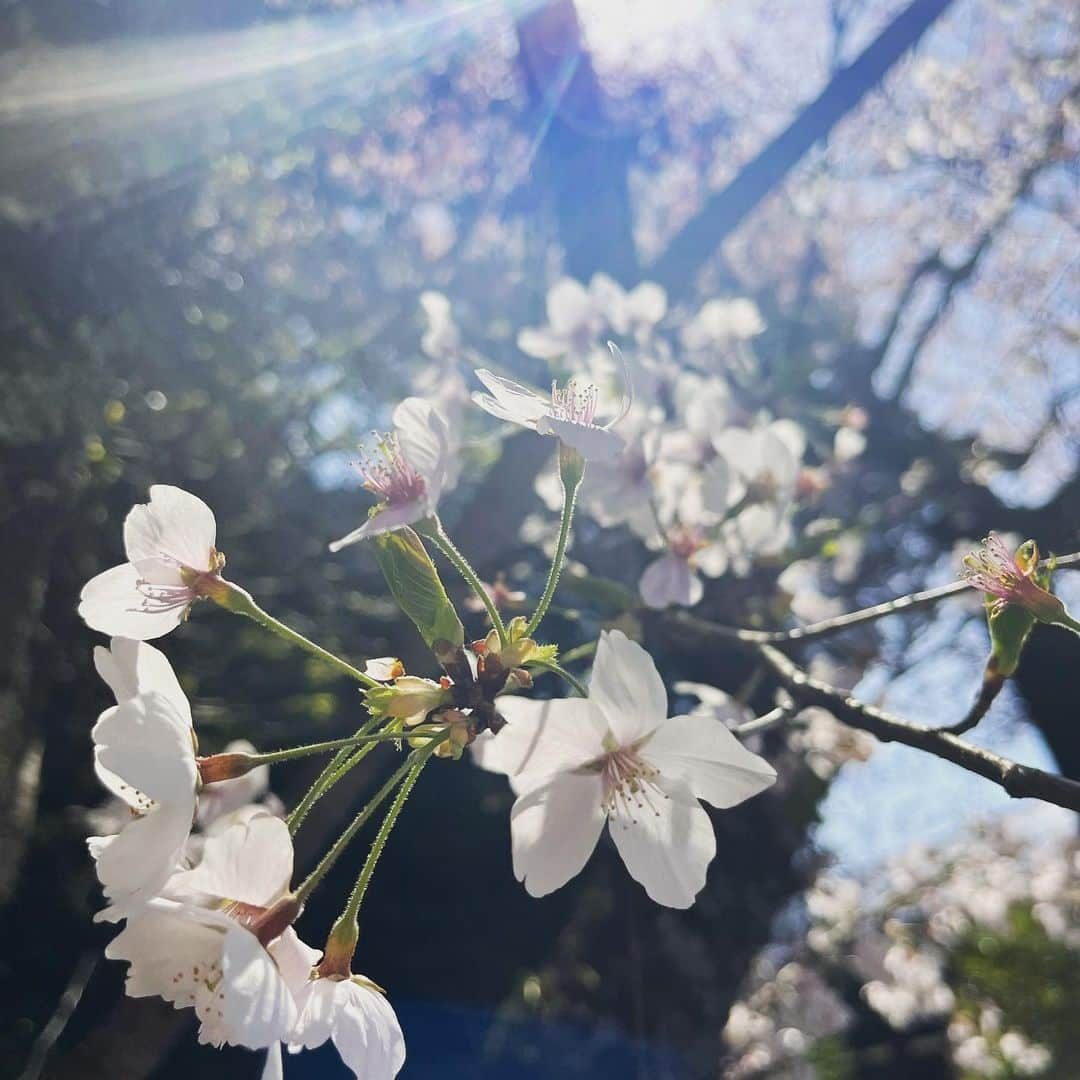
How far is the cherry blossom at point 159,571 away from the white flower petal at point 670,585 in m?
0.69

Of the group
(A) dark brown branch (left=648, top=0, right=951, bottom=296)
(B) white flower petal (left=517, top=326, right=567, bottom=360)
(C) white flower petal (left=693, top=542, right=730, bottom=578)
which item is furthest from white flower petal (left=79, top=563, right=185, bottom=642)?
(A) dark brown branch (left=648, top=0, right=951, bottom=296)

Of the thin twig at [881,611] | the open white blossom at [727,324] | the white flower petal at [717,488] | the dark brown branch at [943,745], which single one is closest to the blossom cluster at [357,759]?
the dark brown branch at [943,745]

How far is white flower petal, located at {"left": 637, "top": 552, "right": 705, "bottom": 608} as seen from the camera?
48.8 inches

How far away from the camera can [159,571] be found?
72 cm

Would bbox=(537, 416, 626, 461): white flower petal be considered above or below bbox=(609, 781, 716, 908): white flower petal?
above

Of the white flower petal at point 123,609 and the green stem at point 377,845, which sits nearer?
the green stem at point 377,845

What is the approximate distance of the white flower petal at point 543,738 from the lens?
63cm

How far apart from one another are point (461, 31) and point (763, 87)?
2351mm

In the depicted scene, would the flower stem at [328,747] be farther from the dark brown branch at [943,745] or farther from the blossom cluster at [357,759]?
the dark brown branch at [943,745]

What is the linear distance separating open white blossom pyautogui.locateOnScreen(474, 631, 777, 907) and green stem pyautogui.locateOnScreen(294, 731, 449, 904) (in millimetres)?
54

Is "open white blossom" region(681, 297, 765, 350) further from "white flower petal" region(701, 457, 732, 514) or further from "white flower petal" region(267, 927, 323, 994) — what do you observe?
"white flower petal" region(267, 927, 323, 994)

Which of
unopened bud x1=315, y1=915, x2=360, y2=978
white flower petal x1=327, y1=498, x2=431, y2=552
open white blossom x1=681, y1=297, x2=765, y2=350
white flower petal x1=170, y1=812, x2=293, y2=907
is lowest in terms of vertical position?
unopened bud x1=315, y1=915, x2=360, y2=978

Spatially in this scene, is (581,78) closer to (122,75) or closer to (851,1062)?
(122,75)

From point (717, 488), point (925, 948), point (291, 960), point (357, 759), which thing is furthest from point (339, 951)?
point (925, 948)
